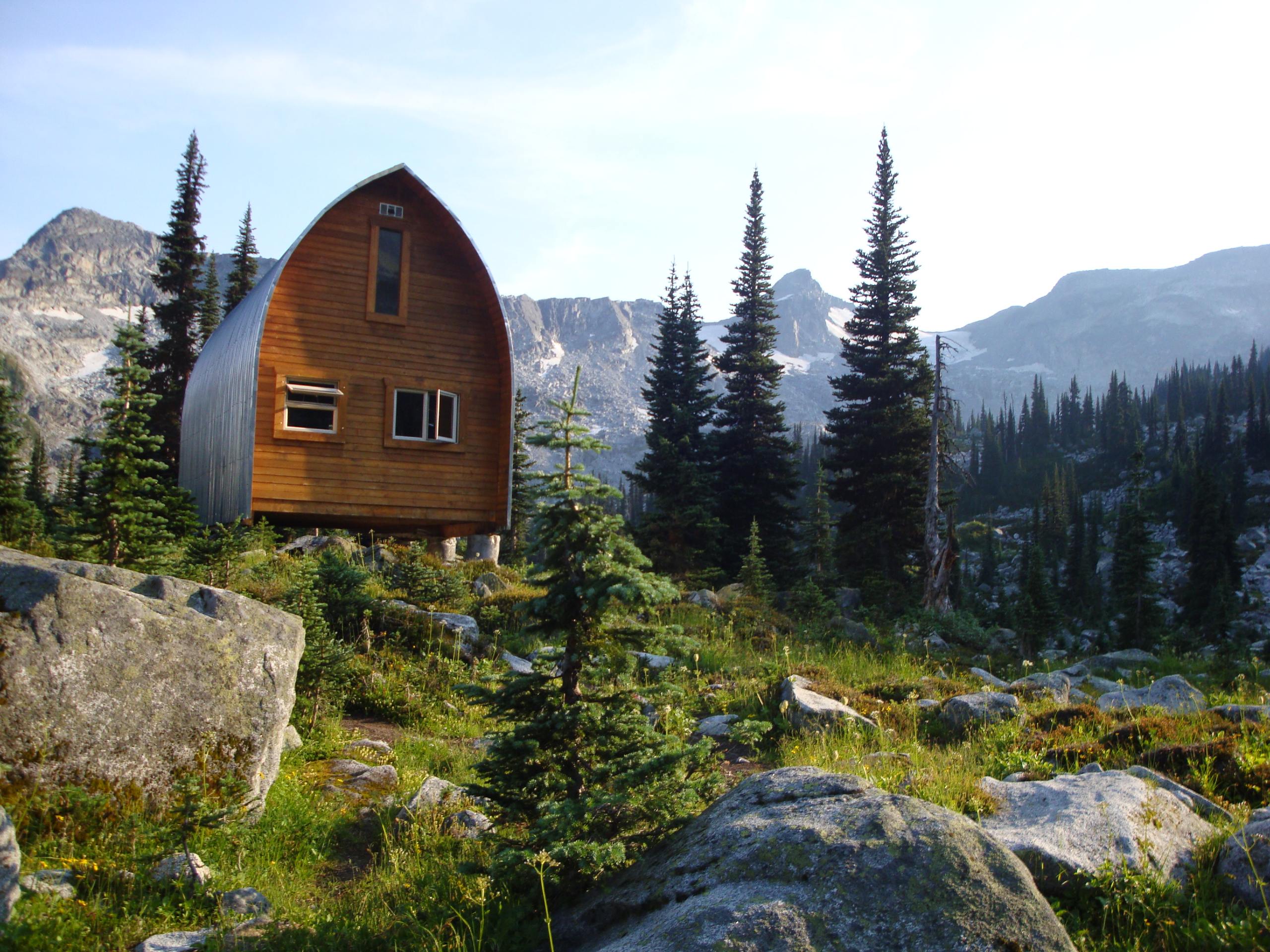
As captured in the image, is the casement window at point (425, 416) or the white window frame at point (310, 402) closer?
the white window frame at point (310, 402)

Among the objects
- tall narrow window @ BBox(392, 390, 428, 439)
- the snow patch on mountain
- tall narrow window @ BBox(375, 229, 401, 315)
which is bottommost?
tall narrow window @ BBox(392, 390, 428, 439)

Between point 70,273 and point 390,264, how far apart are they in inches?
8582

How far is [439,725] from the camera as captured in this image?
Result: 8820 mm

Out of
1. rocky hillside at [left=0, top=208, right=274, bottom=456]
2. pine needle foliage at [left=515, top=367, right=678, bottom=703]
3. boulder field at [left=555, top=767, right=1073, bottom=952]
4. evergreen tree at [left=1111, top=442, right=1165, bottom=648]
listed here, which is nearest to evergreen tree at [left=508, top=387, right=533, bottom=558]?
pine needle foliage at [left=515, top=367, right=678, bottom=703]

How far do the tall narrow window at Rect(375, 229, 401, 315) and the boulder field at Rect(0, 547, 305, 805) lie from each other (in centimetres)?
1165

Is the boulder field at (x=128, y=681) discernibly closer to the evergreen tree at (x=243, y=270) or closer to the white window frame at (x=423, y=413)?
the white window frame at (x=423, y=413)

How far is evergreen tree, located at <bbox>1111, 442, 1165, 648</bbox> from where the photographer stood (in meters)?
29.1

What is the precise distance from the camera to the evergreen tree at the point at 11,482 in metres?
12.7

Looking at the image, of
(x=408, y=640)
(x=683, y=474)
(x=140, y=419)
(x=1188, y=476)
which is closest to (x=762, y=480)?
(x=683, y=474)

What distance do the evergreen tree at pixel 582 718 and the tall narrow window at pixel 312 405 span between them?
41.4 ft

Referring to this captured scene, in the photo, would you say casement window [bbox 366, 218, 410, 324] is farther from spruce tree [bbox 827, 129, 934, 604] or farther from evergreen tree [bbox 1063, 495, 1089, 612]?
evergreen tree [bbox 1063, 495, 1089, 612]

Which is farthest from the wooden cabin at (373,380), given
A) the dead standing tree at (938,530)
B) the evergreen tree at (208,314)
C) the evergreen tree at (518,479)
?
the evergreen tree at (208,314)

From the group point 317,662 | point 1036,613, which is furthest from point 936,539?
point 317,662

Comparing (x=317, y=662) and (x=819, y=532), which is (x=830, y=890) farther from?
(x=819, y=532)
